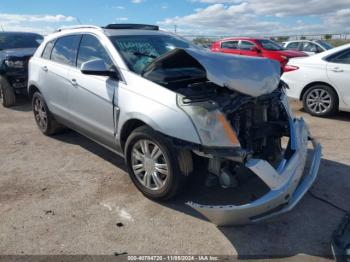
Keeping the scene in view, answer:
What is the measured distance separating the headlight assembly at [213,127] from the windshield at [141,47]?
100cm

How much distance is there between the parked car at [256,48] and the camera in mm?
12352

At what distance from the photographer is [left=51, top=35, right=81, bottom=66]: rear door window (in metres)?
4.49

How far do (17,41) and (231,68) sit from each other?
340 inches

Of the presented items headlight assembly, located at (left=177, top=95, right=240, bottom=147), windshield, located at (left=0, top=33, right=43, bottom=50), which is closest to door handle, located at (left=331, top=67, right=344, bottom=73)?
headlight assembly, located at (left=177, top=95, right=240, bottom=147)

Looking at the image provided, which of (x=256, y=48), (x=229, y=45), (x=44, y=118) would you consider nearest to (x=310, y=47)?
(x=256, y=48)

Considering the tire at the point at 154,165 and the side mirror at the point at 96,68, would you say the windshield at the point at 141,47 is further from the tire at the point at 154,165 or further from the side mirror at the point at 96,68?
the tire at the point at 154,165

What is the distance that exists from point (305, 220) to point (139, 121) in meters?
1.84

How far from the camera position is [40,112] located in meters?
5.57

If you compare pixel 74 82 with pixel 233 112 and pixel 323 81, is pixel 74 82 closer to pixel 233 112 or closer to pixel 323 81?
pixel 233 112

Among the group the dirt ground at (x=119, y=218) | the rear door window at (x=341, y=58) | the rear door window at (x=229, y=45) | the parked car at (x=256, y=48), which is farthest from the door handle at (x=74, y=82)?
the rear door window at (x=229, y=45)

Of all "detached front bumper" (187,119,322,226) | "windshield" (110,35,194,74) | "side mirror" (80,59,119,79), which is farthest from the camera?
"windshield" (110,35,194,74)

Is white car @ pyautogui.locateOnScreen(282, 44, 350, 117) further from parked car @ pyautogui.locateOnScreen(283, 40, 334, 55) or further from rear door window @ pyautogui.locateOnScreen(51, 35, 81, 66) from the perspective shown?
parked car @ pyautogui.locateOnScreen(283, 40, 334, 55)

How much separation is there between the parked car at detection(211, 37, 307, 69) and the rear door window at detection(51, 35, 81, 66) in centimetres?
773

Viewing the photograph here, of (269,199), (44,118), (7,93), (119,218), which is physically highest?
(7,93)
